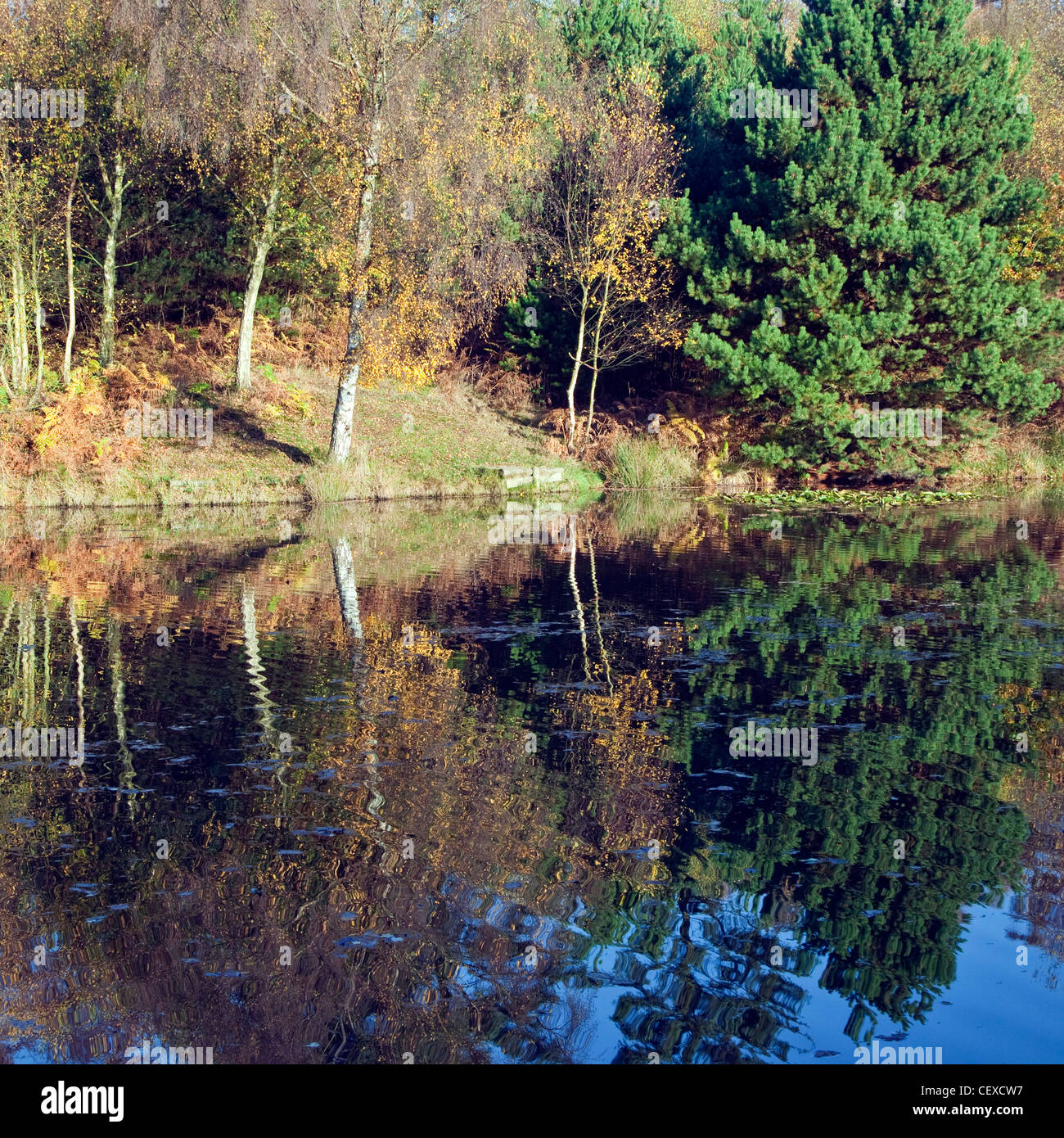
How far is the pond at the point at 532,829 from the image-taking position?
6.20 m

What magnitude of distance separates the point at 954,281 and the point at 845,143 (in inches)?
201

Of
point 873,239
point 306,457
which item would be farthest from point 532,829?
point 873,239

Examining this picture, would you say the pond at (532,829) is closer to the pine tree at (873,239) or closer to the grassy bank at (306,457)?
the grassy bank at (306,457)

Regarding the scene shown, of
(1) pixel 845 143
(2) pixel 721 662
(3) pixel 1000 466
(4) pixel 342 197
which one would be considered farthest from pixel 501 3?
(2) pixel 721 662

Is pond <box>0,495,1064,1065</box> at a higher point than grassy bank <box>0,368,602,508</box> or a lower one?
lower

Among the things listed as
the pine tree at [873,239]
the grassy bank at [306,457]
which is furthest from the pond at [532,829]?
the pine tree at [873,239]

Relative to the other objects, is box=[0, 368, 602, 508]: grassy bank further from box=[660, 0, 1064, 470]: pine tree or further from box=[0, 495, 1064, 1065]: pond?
box=[0, 495, 1064, 1065]: pond

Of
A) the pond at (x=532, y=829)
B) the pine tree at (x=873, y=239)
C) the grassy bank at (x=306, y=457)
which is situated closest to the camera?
the pond at (x=532, y=829)

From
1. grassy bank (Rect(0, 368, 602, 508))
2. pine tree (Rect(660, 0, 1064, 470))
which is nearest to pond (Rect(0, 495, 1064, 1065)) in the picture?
grassy bank (Rect(0, 368, 602, 508))

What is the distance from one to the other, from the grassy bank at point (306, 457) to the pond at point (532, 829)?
13.2 m

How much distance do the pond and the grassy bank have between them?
13235mm

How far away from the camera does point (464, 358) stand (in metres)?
44.1

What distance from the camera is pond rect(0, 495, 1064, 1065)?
6.20 meters

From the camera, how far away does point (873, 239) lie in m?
34.0
